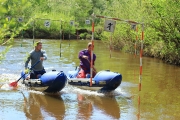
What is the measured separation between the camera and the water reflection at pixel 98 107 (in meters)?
8.85

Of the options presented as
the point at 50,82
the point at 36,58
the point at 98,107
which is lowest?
the point at 98,107

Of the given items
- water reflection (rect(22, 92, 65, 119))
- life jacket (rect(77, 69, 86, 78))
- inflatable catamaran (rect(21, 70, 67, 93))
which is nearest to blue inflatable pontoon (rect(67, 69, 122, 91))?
life jacket (rect(77, 69, 86, 78))

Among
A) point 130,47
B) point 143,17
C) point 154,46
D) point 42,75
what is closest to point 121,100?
point 42,75

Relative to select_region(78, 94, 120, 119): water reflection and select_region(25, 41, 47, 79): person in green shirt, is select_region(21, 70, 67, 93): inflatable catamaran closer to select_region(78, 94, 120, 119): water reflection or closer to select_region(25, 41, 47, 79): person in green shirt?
select_region(25, 41, 47, 79): person in green shirt

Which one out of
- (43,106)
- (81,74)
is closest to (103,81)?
(81,74)

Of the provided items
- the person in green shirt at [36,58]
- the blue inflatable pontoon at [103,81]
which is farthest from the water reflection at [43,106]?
the blue inflatable pontoon at [103,81]

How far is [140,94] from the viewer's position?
11.6 meters

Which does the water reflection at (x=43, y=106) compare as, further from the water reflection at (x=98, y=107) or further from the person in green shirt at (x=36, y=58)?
the person in green shirt at (x=36, y=58)

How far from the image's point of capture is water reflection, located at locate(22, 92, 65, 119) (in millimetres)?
8695

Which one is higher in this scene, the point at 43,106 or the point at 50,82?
the point at 50,82

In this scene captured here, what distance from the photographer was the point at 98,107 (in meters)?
9.73

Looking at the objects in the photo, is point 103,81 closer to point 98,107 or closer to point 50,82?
point 98,107

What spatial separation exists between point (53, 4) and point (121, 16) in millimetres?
41621

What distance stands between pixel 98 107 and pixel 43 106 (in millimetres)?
1512
